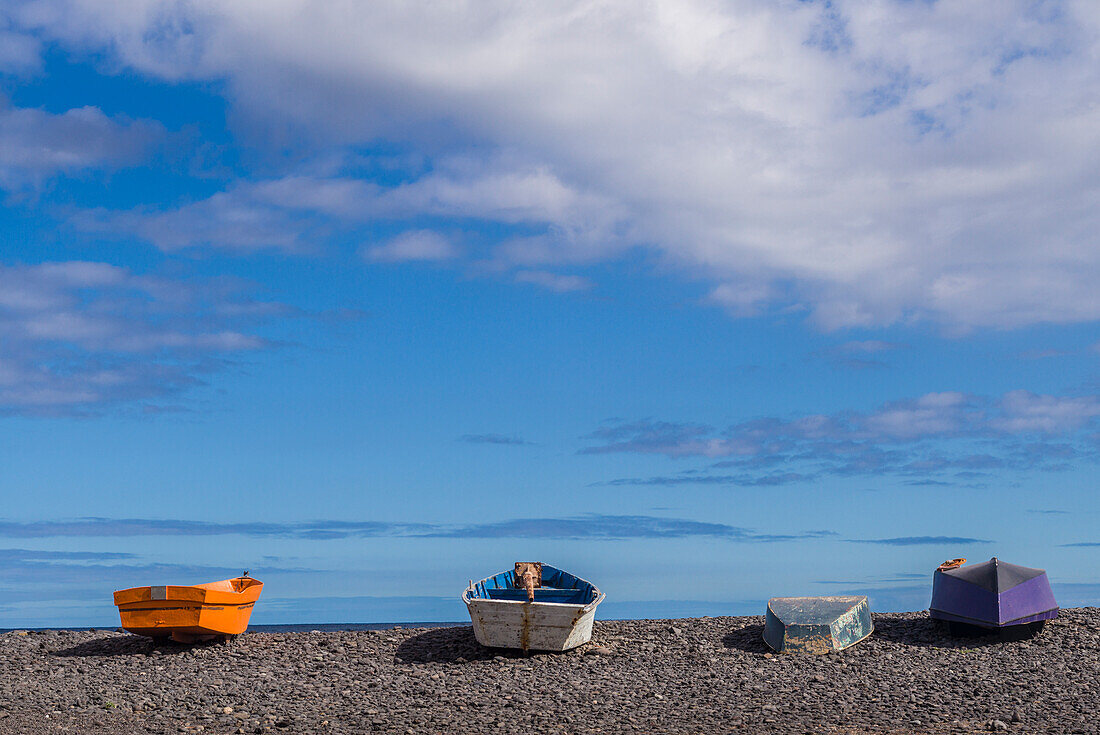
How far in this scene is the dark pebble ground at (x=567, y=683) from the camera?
49.7ft

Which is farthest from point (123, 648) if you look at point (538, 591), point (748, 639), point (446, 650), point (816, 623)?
point (816, 623)

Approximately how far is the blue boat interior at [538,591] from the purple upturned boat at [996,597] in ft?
25.4

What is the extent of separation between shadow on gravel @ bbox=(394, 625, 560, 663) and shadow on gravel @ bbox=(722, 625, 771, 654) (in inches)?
168

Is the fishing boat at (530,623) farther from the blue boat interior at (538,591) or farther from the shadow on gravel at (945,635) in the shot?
the shadow on gravel at (945,635)

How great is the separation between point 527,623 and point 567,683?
199cm

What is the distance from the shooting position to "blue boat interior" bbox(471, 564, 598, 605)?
2170cm

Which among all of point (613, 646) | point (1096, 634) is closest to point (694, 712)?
point (613, 646)

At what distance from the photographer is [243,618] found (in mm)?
21781

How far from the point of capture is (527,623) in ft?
63.1

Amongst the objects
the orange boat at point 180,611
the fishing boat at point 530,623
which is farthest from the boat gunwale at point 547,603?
the orange boat at point 180,611

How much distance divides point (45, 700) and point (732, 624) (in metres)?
13.9

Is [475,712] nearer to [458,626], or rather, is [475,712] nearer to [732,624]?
[458,626]

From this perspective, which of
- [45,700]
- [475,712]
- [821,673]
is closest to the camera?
[475,712]

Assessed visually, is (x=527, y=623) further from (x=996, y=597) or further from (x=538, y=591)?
(x=996, y=597)
